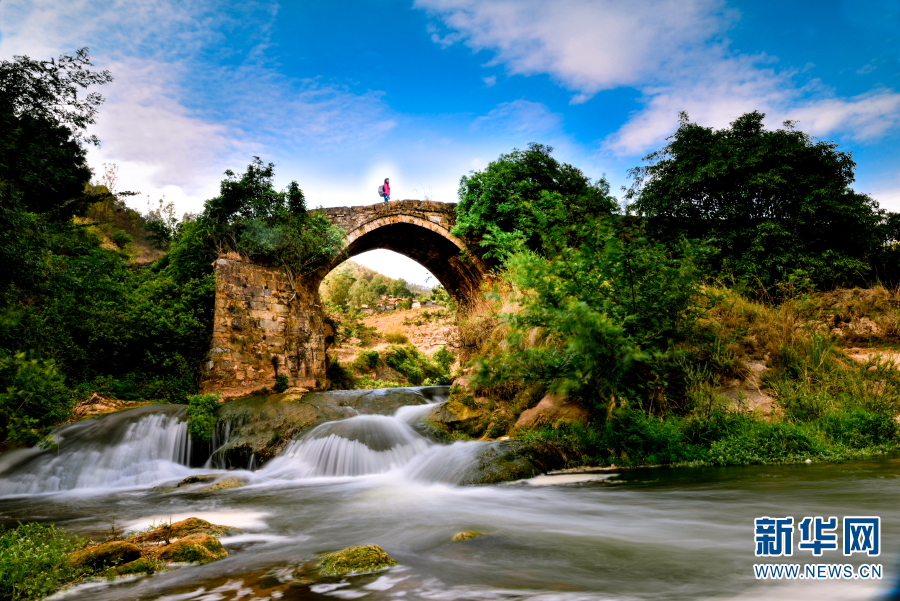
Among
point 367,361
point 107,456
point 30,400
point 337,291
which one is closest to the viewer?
point 30,400

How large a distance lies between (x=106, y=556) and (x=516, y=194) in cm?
1260

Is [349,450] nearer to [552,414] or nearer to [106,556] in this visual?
[552,414]

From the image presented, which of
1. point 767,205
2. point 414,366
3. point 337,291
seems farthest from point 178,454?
point 337,291

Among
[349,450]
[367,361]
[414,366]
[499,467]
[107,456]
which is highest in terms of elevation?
[367,361]

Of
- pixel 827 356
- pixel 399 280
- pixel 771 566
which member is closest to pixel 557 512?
pixel 771 566

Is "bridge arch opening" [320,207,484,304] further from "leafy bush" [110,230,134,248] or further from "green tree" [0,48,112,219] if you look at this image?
"leafy bush" [110,230,134,248]

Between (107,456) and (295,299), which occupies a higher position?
(295,299)

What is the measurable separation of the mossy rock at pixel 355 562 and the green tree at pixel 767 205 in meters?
10.1

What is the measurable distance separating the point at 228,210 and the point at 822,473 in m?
13.6

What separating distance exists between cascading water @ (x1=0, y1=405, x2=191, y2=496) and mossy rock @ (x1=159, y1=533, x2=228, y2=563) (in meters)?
5.55

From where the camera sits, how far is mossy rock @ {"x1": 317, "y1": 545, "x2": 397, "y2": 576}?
261 cm

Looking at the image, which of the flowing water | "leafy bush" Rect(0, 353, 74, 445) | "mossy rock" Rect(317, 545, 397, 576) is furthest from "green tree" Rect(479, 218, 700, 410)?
"leafy bush" Rect(0, 353, 74, 445)

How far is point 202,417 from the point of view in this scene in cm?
886

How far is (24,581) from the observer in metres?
2.34
